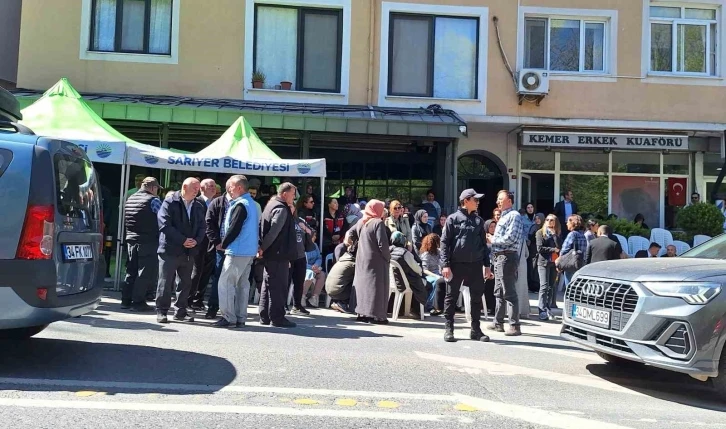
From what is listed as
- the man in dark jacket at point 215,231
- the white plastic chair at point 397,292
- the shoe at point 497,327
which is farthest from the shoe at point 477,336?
the man in dark jacket at point 215,231

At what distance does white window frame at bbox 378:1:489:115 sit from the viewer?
48.3ft

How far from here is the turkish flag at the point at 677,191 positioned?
1587 cm

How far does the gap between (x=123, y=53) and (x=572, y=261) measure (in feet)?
34.6

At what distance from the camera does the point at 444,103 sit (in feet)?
48.3

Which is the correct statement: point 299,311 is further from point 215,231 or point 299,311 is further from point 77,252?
point 77,252

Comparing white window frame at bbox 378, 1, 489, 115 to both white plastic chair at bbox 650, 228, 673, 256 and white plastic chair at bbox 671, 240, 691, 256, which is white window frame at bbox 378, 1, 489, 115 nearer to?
white plastic chair at bbox 650, 228, 673, 256

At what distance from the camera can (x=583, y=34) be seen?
15273 millimetres

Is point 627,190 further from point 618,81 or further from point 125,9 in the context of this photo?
point 125,9

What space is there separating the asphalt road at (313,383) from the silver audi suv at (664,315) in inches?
16.3

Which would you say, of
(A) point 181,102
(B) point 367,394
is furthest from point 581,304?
(A) point 181,102

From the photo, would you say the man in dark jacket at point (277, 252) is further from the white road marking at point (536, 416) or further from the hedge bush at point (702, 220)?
the hedge bush at point (702, 220)

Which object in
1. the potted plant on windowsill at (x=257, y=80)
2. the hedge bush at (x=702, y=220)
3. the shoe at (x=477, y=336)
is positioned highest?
the potted plant on windowsill at (x=257, y=80)

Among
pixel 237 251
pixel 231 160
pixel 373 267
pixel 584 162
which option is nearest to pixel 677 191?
pixel 584 162

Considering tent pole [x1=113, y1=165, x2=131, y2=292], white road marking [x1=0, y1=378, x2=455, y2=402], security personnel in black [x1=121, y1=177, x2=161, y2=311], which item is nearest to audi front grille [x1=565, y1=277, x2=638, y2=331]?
white road marking [x1=0, y1=378, x2=455, y2=402]
